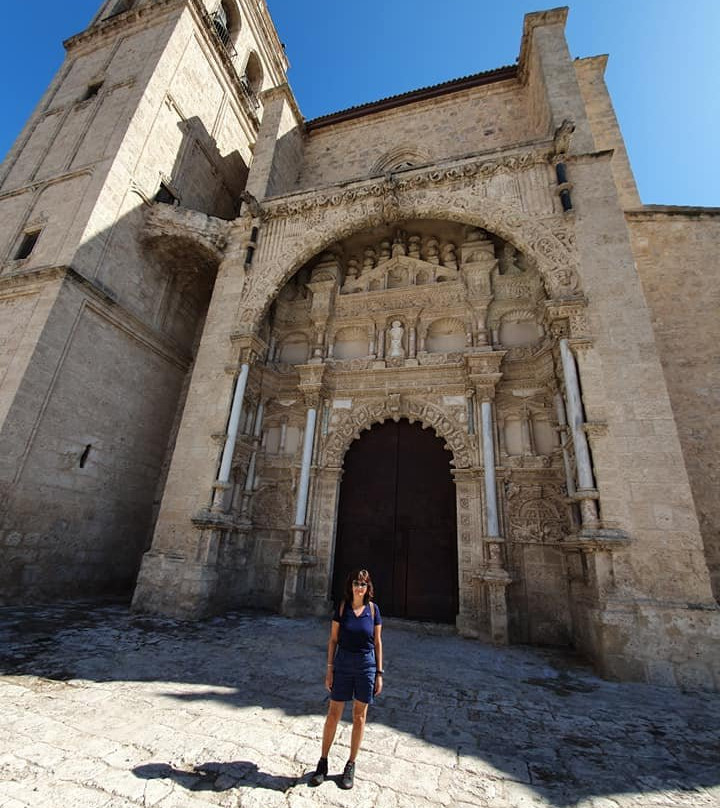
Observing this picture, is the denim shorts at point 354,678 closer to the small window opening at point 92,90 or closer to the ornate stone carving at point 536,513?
the ornate stone carving at point 536,513

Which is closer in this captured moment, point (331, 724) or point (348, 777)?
point (348, 777)

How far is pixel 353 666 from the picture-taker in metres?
2.51

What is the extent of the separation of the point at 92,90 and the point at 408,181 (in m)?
9.79

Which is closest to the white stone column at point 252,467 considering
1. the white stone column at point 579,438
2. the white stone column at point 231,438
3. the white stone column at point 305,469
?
the white stone column at point 231,438

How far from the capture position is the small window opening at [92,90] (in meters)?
11.1

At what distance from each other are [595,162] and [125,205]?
993 cm

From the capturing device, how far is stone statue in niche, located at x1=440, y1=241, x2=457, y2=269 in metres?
9.22

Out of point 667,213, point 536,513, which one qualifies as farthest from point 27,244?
point 667,213

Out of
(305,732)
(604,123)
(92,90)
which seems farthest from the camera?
(92,90)

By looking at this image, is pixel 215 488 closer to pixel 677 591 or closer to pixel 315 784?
pixel 315 784

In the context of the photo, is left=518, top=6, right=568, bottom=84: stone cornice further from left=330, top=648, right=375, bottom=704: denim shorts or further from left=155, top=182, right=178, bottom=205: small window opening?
left=330, top=648, right=375, bottom=704: denim shorts

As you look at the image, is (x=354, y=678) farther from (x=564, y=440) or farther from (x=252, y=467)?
(x=252, y=467)

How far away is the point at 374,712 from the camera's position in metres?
3.40

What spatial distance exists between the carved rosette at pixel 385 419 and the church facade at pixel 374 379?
46 millimetres
